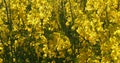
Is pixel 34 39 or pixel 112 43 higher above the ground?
pixel 112 43

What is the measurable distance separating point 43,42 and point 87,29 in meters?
0.74

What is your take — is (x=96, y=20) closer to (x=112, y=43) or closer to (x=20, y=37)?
(x=112, y=43)

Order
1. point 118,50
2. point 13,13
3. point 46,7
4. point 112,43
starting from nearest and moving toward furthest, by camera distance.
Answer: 1. point 118,50
2. point 112,43
3. point 46,7
4. point 13,13

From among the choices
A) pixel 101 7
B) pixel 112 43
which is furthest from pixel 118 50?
pixel 101 7

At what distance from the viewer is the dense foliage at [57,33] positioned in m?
4.98

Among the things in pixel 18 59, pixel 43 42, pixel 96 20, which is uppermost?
pixel 96 20

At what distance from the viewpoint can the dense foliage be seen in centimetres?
498

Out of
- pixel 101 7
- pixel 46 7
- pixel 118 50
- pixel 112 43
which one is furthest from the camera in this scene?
pixel 46 7

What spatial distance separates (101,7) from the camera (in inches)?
210

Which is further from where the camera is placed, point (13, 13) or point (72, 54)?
point (13, 13)

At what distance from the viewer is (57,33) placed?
208 inches

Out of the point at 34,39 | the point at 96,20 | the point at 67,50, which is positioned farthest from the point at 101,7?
the point at 34,39

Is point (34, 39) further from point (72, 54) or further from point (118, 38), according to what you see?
point (118, 38)

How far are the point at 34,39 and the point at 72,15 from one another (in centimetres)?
74
